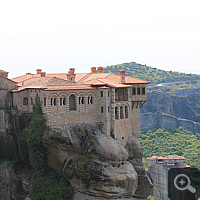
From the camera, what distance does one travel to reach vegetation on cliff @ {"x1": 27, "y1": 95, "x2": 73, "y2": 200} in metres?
61.7

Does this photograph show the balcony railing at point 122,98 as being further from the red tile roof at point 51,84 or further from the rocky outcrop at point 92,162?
the rocky outcrop at point 92,162

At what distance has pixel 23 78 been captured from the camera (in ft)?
243

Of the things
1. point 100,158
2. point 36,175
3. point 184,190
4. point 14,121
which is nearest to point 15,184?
point 36,175

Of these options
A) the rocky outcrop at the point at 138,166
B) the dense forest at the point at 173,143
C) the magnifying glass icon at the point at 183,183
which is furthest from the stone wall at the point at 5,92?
the dense forest at the point at 173,143

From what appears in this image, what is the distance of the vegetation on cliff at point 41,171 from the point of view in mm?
61656

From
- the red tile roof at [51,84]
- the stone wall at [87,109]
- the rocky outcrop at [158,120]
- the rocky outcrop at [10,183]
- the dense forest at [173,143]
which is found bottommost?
the dense forest at [173,143]

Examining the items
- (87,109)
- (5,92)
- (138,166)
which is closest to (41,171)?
(87,109)

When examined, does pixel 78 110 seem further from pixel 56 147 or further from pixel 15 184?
pixel 15 184

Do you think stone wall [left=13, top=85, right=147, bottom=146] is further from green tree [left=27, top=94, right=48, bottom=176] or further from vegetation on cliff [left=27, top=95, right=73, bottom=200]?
vegetation on cliff [left=27, top=95, right=73, bottom=200]

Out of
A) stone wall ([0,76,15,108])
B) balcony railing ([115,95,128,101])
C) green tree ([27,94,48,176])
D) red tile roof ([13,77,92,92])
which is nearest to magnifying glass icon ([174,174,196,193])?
balcony railing ([115,95,128,101])

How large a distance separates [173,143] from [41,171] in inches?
4721

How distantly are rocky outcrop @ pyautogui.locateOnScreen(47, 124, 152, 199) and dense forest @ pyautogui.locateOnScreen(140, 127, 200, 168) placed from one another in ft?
308

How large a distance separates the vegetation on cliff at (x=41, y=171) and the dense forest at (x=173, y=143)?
97.7 meters

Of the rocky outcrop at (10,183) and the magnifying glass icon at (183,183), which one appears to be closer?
the rocky outcrop at (10,183)
